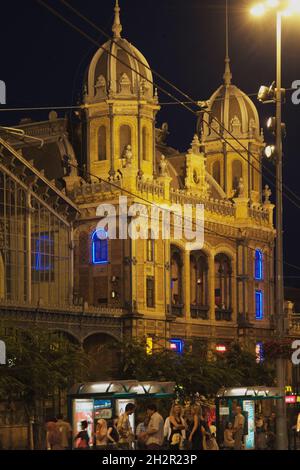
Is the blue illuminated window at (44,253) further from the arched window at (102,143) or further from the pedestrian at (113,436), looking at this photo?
the pedestrian at (113,436)

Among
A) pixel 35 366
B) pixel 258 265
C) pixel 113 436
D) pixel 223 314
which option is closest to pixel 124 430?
pixel 113 436

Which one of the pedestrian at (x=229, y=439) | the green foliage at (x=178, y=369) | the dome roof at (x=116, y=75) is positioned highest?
the dome roof at (x=116, y=75)

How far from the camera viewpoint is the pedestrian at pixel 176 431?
31.4 meters

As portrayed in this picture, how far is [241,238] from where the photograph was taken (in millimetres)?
85562

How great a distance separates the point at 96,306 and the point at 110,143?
32.6 feet

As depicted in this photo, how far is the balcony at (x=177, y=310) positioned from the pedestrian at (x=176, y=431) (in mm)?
46136

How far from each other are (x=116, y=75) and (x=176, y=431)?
46.4m

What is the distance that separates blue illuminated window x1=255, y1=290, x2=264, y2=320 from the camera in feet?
286

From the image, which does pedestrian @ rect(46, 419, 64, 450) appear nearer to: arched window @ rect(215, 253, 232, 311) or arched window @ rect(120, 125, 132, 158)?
arched window @ rect(120, 125, 132, 158)

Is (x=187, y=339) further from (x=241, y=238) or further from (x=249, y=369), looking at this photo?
(x=241, y=238)

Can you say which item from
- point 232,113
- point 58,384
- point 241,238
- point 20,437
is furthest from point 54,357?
point 232,113

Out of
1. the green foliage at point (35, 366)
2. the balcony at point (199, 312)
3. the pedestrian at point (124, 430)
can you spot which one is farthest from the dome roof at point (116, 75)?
the pedestrian at point (124, 430)

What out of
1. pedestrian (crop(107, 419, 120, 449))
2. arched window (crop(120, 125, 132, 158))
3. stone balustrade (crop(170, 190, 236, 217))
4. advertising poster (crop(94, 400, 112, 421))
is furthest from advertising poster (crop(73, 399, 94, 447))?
stone balustrade (crop(170, 190, 236, 217))

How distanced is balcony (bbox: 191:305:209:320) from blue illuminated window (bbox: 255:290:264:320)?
6030mm
